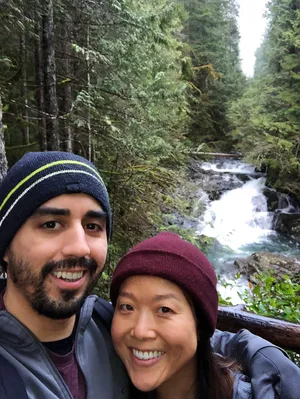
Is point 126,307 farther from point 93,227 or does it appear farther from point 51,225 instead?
point 51,225

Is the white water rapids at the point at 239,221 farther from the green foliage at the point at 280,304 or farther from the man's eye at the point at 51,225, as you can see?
the man's eye at the point at 51,225

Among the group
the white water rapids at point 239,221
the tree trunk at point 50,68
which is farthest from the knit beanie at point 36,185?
the white water rapids at point 239,221

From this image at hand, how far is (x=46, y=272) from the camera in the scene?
157 centimetres

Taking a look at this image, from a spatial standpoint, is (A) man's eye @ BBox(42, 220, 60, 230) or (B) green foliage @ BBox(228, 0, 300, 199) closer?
(A) man's eye @ BBox(42, 220, 60, 230)

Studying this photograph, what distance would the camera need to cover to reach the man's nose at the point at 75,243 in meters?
1.59

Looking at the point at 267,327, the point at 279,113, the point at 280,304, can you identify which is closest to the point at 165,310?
the point at 267,327

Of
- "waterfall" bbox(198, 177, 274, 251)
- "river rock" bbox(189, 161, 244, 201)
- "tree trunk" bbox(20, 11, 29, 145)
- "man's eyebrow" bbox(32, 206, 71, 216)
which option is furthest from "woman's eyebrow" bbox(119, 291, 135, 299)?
"river rock" bbox(189, 161, 244, 201)

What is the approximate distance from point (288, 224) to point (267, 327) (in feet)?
51.2

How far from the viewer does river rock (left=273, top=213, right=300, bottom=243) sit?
1661 centimetres

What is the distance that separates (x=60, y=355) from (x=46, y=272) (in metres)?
0.40

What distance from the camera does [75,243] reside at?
1.61 m

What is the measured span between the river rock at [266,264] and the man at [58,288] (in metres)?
10.2

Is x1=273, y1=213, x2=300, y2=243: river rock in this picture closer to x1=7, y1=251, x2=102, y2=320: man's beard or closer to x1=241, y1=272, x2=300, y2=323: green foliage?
x1=241, y1=272, x2=300, y2=323: green foliage

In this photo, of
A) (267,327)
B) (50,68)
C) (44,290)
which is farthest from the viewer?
(50,68)
